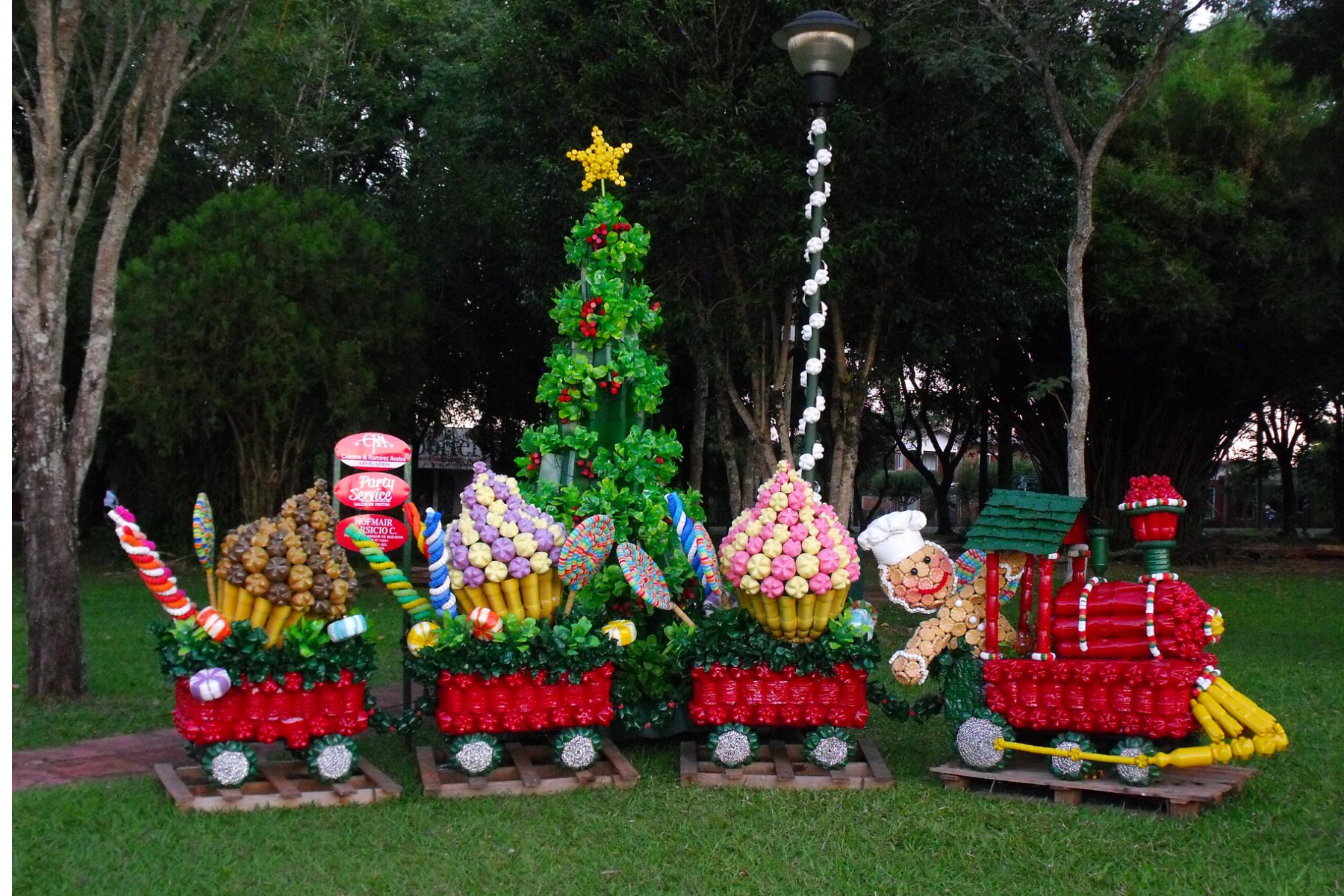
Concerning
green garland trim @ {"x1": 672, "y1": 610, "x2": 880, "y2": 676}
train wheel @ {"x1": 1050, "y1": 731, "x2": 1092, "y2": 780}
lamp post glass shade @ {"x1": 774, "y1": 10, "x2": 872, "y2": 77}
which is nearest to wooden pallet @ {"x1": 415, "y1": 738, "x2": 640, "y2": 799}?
green garland trim @ {"x1": 672, "y1": 610, "x2": 880, "y2": 676}

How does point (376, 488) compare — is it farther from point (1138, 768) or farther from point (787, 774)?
point (1138, 768)

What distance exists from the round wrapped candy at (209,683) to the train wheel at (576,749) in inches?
68.2

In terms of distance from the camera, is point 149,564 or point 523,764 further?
point 523,764

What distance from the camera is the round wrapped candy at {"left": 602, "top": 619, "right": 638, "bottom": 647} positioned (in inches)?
253

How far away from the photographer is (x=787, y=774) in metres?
6.39

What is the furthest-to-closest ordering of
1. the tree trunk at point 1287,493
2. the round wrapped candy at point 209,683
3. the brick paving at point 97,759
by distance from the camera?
the tree trunk at point 1287,493, the brick paving at point 97,759, the round wrapped candy at point 209,683

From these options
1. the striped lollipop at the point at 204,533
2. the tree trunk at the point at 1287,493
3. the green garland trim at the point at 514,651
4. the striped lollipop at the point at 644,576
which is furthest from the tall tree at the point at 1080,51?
the tree trunk at the point at 1287,493

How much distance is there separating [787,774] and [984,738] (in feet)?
3.48

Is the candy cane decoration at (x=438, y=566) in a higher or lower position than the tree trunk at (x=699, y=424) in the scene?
lower

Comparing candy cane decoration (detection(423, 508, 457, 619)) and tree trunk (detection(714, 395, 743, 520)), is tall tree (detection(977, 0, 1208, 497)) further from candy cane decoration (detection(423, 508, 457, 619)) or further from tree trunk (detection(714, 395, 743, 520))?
candy cane decoration (detection(423, 508, 457, 619))

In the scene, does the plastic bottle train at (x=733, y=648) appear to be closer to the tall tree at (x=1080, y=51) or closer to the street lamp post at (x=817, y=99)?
the street lamp post at (x=817, y=99)

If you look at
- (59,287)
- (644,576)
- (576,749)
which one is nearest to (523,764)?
(576,749)

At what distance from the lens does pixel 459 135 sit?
17516mm

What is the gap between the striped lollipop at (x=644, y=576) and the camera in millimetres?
6418
